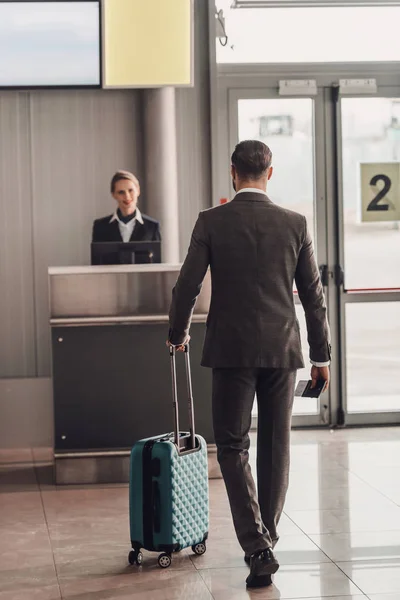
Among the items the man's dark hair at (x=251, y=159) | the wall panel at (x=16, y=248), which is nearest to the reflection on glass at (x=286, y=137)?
the wall panel at (x=16, y=248)

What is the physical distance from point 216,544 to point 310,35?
430 cm

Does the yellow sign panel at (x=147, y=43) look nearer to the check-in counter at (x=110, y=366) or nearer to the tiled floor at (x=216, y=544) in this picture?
the check-in counter at (x=110, y=366)

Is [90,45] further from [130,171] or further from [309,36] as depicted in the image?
[309,36]

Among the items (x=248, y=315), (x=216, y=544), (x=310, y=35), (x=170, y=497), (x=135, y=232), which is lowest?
(x=216, y=544)

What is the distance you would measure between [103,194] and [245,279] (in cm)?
352

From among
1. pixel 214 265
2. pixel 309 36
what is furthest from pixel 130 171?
pixel 214 265

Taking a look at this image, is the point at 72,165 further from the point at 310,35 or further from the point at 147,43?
the point at 310,35

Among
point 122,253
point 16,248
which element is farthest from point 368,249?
point 16,248

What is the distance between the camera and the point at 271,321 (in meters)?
3.66

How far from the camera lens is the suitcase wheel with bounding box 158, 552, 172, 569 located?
3.96 m

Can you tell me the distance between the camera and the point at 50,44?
6.48m

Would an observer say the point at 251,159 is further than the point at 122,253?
No

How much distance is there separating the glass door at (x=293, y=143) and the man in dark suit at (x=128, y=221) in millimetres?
1176

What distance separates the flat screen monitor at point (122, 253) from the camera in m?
5.76
